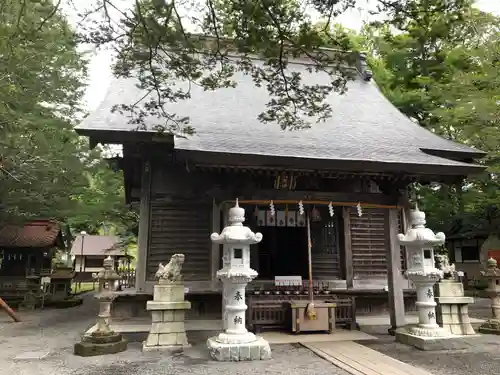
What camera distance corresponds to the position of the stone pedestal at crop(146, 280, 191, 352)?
21.1 feet

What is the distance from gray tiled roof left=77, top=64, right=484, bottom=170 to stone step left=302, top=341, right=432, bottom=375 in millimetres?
3385

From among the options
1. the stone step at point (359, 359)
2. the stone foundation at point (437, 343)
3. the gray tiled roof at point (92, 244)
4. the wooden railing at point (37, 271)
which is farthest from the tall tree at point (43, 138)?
the gray tiled roof at point (92, 244)

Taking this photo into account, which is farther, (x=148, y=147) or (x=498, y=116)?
(x=498, y=116)

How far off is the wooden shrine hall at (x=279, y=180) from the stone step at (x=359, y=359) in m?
1.79

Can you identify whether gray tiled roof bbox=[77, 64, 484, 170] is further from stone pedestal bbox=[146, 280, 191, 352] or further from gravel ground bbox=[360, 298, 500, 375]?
gravel ground bbox=[360, 298, 500, 375]

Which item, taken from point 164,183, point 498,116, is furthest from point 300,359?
point 498,116

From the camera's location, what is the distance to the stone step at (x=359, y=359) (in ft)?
17.0

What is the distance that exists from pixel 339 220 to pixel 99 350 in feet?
22.0

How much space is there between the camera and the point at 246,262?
6.38 meters

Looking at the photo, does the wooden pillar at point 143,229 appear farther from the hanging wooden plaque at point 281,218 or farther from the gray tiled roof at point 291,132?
the hanging wooden plaque at point 281,218

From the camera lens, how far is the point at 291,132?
9.12 metres

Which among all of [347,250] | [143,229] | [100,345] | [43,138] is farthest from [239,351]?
[43,138]

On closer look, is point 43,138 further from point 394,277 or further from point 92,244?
point 92,244

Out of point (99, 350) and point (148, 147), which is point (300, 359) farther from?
point (148, 147)
